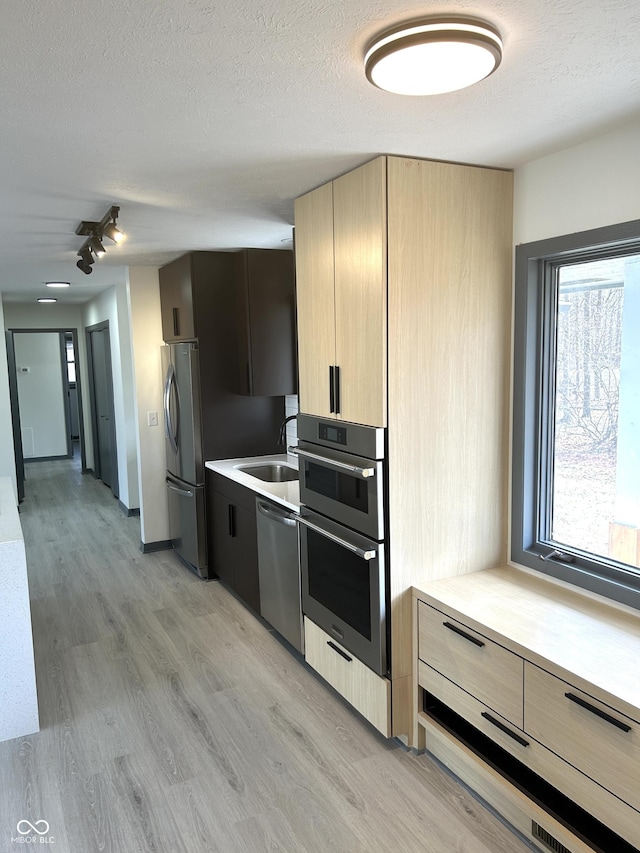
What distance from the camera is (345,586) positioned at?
107 inches

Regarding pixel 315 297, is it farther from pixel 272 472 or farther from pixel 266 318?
pixel 272 472

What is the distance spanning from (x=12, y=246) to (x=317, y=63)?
294 cm

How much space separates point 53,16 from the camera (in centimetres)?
127

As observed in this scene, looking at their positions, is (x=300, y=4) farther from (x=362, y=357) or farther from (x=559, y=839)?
(x=559, y=839)

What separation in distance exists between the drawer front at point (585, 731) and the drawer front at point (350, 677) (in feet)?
2.35

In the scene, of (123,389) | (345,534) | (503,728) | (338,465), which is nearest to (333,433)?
(338,465)

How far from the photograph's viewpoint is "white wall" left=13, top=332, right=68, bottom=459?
380 inches

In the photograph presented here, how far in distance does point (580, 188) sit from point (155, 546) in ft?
13.8

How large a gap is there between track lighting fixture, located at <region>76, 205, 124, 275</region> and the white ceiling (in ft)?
0.27

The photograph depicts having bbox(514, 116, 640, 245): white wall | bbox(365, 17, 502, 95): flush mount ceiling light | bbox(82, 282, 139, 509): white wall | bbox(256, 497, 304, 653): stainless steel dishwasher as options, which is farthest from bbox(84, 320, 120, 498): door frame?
bbox(365, 17, 502, 95): flush mount ceiling light

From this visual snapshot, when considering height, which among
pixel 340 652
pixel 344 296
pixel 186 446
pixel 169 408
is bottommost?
pixel 340 652

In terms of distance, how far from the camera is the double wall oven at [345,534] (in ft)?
8.10

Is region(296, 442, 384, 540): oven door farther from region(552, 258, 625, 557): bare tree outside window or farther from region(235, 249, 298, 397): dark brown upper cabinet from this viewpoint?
region(235, 249, 298, 397): dark brown upper cabinet

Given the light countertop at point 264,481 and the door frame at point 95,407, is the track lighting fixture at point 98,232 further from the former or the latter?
the door frame at point 95,407
